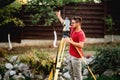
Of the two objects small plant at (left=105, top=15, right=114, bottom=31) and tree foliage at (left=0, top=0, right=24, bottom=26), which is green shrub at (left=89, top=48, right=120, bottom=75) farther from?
small plant at (left=105, top=15, right=114, bottom=31)

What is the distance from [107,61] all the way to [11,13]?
401 inches

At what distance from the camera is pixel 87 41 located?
22.4 meters

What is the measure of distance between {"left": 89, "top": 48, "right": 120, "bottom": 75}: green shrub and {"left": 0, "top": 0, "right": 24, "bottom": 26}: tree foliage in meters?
8.69

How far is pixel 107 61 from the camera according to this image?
12.4m

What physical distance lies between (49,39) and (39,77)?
33.2 ft

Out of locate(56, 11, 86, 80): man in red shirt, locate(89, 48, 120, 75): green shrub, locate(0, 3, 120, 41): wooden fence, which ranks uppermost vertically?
locate(56, 11, 86, 80): man in red shirt

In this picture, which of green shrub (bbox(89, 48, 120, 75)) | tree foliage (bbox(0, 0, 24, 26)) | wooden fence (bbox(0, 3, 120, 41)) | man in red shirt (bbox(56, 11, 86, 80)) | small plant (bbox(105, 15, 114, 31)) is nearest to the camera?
man in red shirt (bbox(56, 11, 86, 80))

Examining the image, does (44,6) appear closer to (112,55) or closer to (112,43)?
(112,43)

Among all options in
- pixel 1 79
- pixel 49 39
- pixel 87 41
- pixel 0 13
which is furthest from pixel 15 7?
pixel 1 79

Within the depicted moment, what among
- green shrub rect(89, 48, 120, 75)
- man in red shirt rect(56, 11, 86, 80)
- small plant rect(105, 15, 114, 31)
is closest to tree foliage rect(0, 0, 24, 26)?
small plant rect(105, 15, 114, 31)

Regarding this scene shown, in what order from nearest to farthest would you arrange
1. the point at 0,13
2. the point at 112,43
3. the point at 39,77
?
the point at 39,77, the point at 0,13, the point at 112,43

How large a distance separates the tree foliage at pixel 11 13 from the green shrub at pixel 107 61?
28.5 feet

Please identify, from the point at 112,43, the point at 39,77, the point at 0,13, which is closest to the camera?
the point at 39,77

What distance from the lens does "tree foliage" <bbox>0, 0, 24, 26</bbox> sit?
20.6 m
